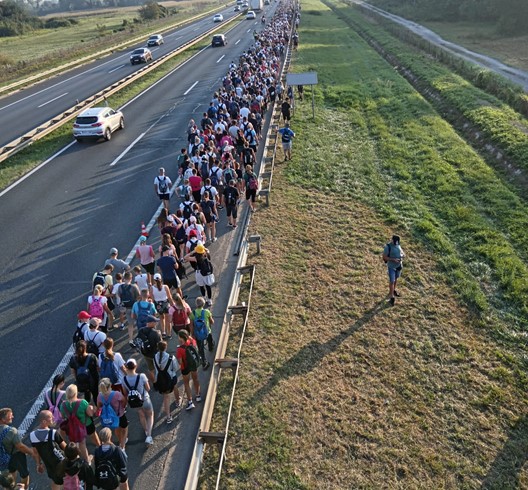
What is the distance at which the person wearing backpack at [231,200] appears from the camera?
14914mm

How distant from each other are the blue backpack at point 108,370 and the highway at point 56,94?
2082 cm

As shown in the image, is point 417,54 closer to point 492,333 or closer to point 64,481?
point 492,333

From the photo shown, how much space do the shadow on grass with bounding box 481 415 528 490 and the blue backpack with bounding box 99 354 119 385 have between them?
20.0 ft

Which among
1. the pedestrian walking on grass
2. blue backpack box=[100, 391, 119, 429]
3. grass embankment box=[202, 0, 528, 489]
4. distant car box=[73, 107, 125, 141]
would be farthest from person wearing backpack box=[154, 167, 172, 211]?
distant car box=[73, 107, 125, 141]

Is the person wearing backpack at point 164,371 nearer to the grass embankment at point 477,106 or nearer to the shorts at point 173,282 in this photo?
the shorts at point 173,282

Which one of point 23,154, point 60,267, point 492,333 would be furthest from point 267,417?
point 23,154

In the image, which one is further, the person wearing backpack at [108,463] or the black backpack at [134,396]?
the black backpack at [134,396]

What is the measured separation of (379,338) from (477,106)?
71.6ft

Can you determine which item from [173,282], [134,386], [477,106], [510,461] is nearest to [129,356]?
[173,282]

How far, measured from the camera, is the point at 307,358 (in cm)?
1047

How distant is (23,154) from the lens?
2348cm

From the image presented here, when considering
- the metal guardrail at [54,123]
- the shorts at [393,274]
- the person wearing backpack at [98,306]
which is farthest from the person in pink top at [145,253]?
the metal guardrail at [54,123]

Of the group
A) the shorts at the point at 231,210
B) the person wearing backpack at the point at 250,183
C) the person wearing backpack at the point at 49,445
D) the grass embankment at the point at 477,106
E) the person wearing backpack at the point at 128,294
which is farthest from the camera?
the grass embankment at the point at 477,106

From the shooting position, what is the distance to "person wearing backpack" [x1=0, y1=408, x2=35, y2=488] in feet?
23.3
